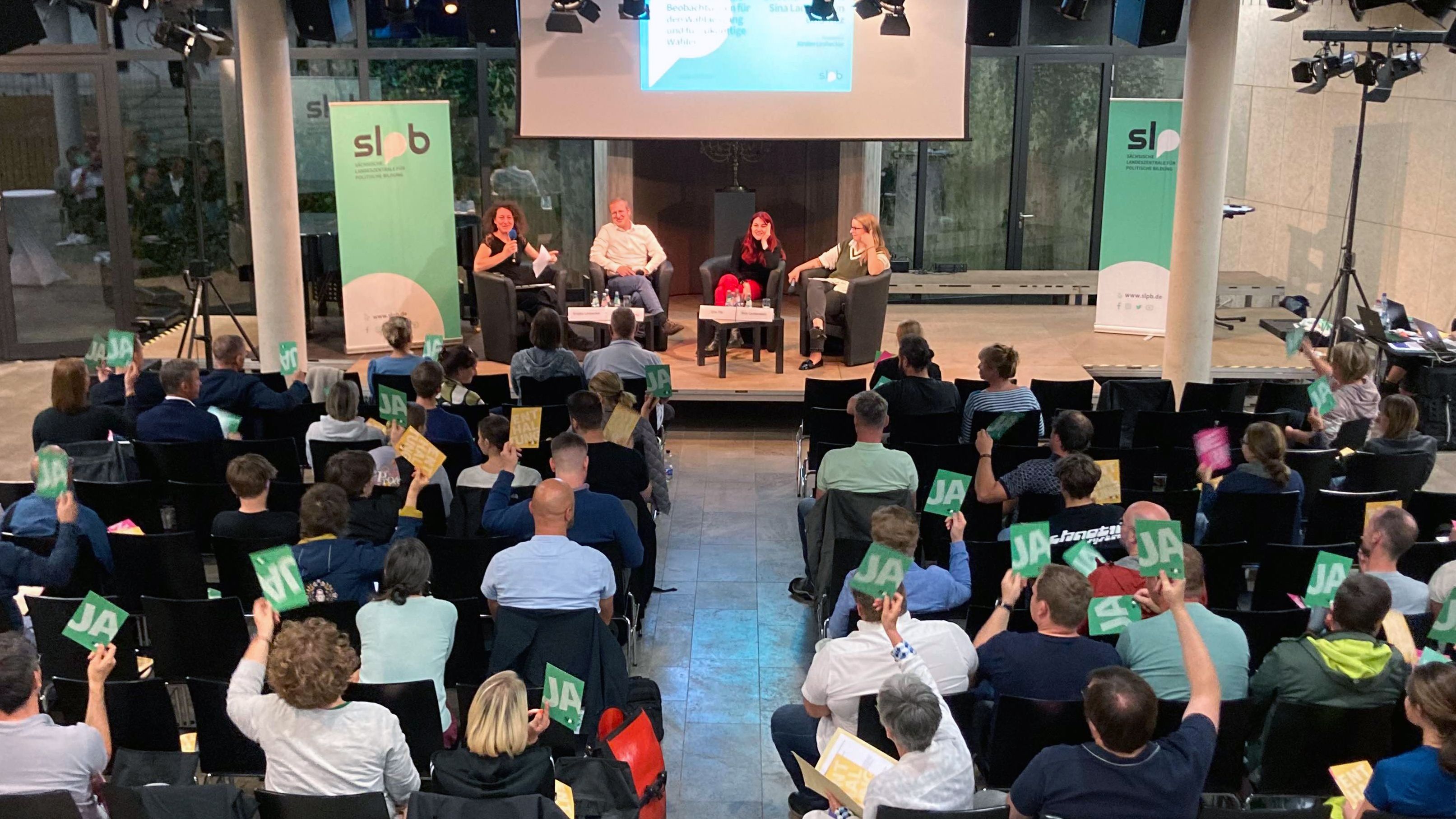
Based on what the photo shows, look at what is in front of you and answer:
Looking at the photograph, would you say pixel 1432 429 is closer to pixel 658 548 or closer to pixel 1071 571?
pixel 658 548

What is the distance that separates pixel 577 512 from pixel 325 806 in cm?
213

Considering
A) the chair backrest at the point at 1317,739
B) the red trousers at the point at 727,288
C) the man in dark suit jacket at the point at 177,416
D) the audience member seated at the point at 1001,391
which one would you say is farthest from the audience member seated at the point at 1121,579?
the red trousers at the point at 727,288

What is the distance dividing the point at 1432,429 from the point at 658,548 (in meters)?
5.97

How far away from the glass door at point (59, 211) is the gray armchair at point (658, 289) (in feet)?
15.6

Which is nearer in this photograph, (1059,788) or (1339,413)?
(1059,788)

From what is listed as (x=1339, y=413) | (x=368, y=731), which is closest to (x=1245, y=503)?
(x=1339, y=413)

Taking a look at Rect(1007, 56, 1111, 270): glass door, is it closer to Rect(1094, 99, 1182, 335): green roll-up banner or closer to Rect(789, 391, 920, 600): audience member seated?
Rect(1094, 99, 1182, 335): green roll-up banner

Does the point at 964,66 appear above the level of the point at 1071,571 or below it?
above

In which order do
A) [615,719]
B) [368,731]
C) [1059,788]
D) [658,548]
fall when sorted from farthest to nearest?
[658,548] → [615,719] → [368,731] → [1059,788]

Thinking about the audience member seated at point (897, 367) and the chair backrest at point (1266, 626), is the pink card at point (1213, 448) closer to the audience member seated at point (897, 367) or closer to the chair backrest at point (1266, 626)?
the audience member seated at point (897, 367)

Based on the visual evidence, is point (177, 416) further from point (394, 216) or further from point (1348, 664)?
point (1348, 664)

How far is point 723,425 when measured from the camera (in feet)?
34.0

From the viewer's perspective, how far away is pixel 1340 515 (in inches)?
251

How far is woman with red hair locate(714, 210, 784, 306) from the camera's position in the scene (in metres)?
11.3
